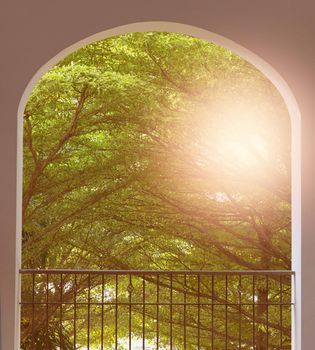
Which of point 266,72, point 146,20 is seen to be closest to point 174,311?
point 266,72

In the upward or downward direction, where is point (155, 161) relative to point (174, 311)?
upward

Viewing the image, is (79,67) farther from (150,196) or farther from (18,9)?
(18,9)

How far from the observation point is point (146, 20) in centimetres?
446

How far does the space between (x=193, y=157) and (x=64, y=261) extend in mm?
2143

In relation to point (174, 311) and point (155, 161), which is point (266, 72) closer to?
point (155, 161)

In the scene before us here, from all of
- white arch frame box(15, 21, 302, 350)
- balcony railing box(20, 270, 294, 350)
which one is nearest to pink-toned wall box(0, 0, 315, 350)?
white arch frame box(15, 21, 302, 350)

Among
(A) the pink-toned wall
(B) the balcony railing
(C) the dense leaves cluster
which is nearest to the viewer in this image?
(A) the pink-toned wall

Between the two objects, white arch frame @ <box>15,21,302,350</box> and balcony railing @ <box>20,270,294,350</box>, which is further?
balcony railing @ <box>20,270,294,350</box>

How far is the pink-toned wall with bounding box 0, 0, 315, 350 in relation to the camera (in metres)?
4.38

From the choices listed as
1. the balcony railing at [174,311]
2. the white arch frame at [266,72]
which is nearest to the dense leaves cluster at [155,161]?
the balcony railing at [174,311]

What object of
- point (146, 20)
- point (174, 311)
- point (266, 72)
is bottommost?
point (174, 311)

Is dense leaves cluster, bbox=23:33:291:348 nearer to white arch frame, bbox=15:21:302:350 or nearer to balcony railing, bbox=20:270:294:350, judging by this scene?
balcony railing, bbox=20:270:294:350
